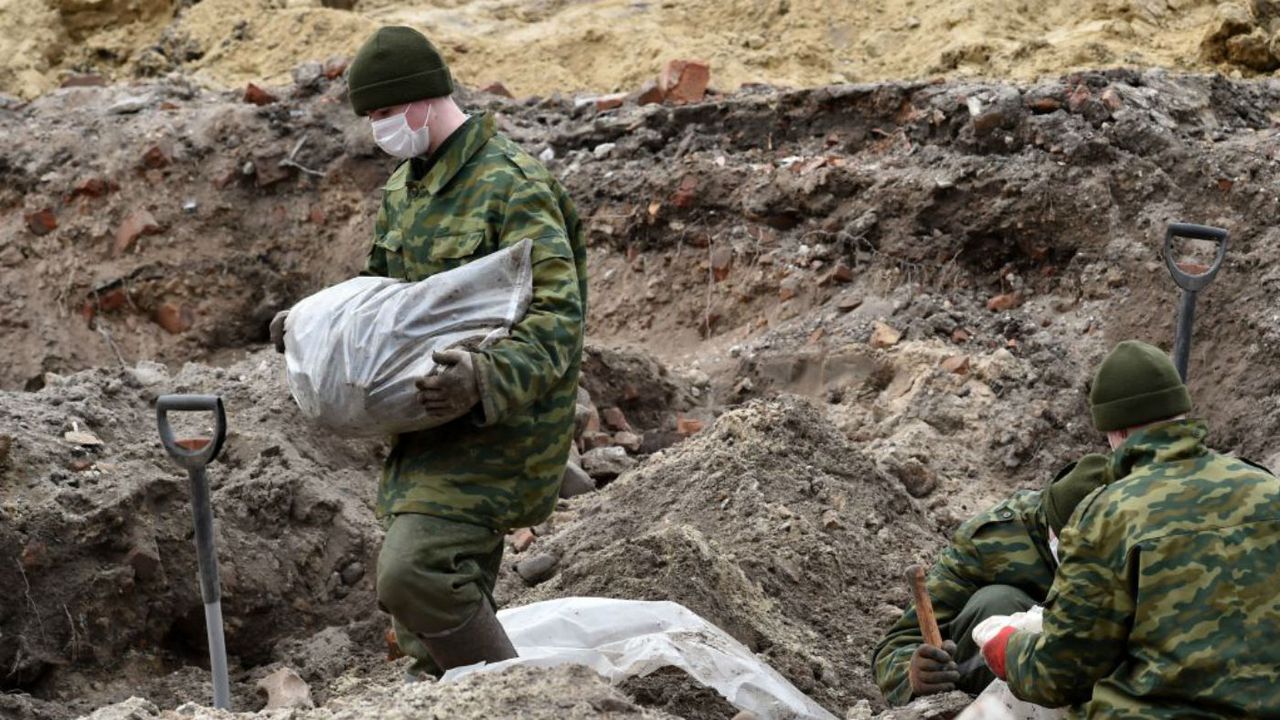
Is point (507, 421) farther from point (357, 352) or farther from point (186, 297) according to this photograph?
point (186, 297)

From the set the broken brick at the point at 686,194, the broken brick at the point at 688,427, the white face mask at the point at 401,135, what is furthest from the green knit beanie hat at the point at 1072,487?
the broken brick at the point at 686,194

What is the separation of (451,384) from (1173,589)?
1.53m

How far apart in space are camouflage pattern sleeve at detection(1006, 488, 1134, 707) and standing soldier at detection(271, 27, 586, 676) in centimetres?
123

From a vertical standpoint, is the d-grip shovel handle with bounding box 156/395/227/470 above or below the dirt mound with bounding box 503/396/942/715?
above

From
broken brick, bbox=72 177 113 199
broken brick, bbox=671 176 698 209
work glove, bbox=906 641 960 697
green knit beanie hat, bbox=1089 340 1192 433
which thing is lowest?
broken brick, bbox=72 177 113 199

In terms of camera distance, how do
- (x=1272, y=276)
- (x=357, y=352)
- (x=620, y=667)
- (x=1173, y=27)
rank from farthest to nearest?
1. (x=1173, y=27)
2. (x=1272, y=276)
3. (x=620, y=667)
4. (x=357, y=352)

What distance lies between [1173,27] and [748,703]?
8714 millimetres

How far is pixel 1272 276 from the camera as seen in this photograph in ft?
24.3

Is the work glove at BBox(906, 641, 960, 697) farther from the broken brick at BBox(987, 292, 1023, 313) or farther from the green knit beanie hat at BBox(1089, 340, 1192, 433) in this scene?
the broken brick at BBox(987, 292, 1023, 313)

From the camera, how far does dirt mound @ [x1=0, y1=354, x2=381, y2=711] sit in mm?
5309

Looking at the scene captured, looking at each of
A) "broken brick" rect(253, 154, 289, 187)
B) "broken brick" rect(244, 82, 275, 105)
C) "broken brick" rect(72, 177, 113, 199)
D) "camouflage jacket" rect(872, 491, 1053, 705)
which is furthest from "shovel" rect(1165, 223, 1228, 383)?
"broken brick" rect(72, 177, 113, 199)

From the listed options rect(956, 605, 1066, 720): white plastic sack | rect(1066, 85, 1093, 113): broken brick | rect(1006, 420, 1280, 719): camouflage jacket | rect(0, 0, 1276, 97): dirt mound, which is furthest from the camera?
rect(0, 0, 1276, 97): dirt mound

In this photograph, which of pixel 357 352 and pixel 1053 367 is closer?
pixel 357 352

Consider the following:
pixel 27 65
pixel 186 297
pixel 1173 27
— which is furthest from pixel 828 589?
pixel 27 65
